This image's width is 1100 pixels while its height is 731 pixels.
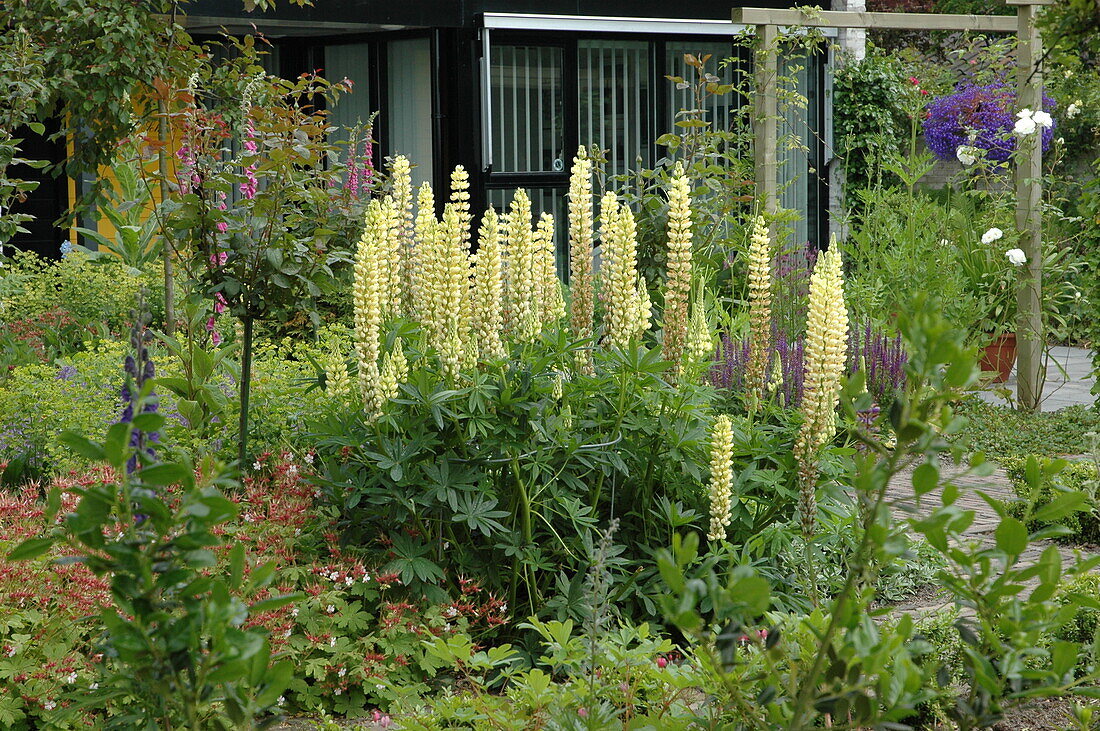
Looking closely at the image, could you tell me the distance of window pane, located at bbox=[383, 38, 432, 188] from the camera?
11.0 m

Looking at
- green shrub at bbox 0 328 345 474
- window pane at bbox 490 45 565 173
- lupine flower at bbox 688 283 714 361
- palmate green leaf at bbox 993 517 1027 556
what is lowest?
green shrub at bbox 0 328 345 474

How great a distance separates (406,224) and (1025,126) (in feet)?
17.4

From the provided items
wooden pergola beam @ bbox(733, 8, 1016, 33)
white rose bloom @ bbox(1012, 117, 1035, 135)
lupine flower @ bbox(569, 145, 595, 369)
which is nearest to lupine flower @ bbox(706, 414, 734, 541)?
lupine flower @ bbox(569, 145, 595, 369)

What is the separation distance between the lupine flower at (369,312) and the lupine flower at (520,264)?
19.1 inches

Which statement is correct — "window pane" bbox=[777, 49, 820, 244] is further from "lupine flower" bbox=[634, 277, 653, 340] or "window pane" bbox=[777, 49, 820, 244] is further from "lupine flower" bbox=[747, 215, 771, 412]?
"lupine flower" bbox=[634, 277, 653, 340]

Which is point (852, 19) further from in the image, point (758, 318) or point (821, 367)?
point (821, 367)

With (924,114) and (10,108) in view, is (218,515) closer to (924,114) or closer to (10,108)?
(10,108)

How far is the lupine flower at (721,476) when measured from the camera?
11.7 ft

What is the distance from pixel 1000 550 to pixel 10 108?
4.74 m

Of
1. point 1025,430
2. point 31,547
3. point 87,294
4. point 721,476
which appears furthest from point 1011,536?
point 87,294

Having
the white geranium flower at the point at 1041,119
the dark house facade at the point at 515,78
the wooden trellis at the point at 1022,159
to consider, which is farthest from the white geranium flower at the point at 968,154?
the dark house facade at the point at 515,78

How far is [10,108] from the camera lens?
17.1 ft

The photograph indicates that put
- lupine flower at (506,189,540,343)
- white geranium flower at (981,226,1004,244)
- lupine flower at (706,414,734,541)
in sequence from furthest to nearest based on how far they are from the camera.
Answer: white geranium flower at (981,226,1004,244) → lupine flower at (506,189,540,343) → lupine flower at (706,414,734,541)

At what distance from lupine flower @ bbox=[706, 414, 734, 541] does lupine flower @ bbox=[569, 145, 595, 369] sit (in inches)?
25.4
